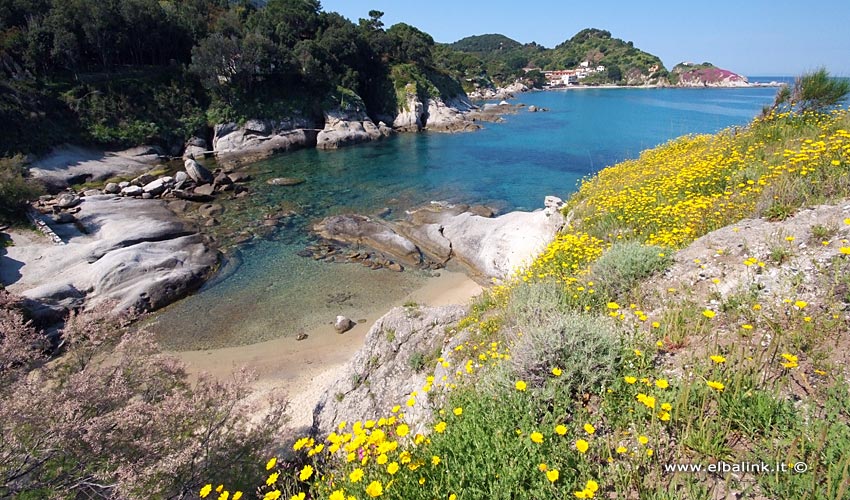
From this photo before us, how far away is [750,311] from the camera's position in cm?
486

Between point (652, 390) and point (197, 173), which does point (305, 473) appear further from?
point (197, 173)

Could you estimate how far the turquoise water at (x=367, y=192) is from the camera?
16.8 m

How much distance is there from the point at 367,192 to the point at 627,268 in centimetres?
2757

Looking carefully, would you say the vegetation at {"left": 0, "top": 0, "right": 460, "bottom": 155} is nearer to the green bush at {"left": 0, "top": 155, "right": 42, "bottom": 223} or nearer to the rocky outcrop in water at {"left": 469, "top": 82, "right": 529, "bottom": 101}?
the green bush at {"left": 0, "top": 155, "right": 42, "bottom": 223}

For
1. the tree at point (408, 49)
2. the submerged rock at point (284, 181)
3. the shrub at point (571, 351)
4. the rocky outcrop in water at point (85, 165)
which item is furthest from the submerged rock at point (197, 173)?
the tree at point (408, 49)

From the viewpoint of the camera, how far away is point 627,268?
655cm

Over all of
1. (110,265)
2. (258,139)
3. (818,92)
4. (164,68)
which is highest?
(164,68)

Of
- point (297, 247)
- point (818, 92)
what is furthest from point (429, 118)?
point (818, 92)

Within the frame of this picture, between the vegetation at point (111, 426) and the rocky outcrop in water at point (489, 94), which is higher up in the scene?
the rocky outcrop in water at point (489, 94)

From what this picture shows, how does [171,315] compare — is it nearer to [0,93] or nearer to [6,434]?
[6,434]

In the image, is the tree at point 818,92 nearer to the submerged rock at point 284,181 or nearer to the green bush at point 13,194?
the submerged rock at point 284,181

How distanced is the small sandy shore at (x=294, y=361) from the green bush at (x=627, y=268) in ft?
29.4

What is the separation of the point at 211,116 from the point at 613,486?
58205mm

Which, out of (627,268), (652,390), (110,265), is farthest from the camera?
(110,265)
